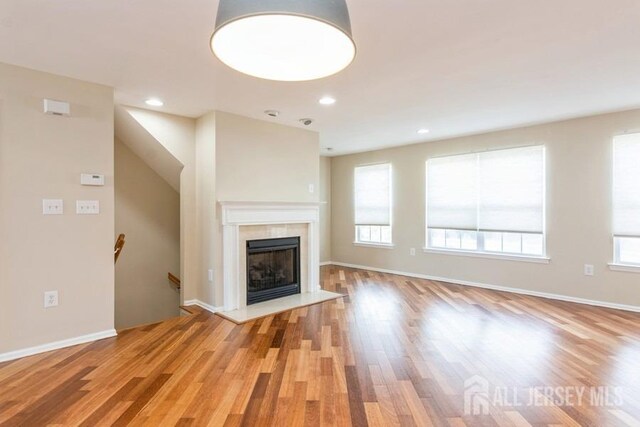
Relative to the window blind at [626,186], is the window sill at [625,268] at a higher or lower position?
lower

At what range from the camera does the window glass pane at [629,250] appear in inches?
154

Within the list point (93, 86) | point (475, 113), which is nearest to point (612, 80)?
point (475, 113)

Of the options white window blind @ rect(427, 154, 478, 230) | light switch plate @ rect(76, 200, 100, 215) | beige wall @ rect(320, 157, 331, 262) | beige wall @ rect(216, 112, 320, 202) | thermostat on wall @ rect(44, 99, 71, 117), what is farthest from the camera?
beige wall @ rect(320, 157, 331, 262)

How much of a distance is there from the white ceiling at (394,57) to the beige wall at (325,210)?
299 centimetres

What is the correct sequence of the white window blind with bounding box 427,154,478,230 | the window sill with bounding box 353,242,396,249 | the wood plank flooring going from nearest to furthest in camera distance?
the wood plank flooring
the white window blind with bounding box 427,154,478,230
the window sill with bounding box 353,242,396,249

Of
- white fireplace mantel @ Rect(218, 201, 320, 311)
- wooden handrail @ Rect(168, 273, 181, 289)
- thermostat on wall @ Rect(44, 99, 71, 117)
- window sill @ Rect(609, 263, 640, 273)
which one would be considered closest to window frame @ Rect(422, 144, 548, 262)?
window sill @ Rect(609, 263, 640, 273)

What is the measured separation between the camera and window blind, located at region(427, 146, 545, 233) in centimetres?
457

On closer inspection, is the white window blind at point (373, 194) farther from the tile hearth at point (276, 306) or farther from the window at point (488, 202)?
the tile hearth at point (276, 306)

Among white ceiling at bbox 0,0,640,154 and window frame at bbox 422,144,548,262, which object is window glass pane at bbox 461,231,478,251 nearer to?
window frame at bbox 422,144,548,262

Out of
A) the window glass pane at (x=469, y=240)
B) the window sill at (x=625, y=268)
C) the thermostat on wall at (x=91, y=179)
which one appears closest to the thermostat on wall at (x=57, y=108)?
the thermostat on wall at (x=91, y=179)

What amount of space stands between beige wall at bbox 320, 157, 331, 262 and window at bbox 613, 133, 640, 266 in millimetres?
4670

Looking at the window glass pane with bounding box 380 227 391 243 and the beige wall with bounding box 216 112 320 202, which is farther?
the window glass pane with bounding box 380 227 391 243

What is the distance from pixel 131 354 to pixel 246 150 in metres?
2.51

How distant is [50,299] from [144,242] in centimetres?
204
